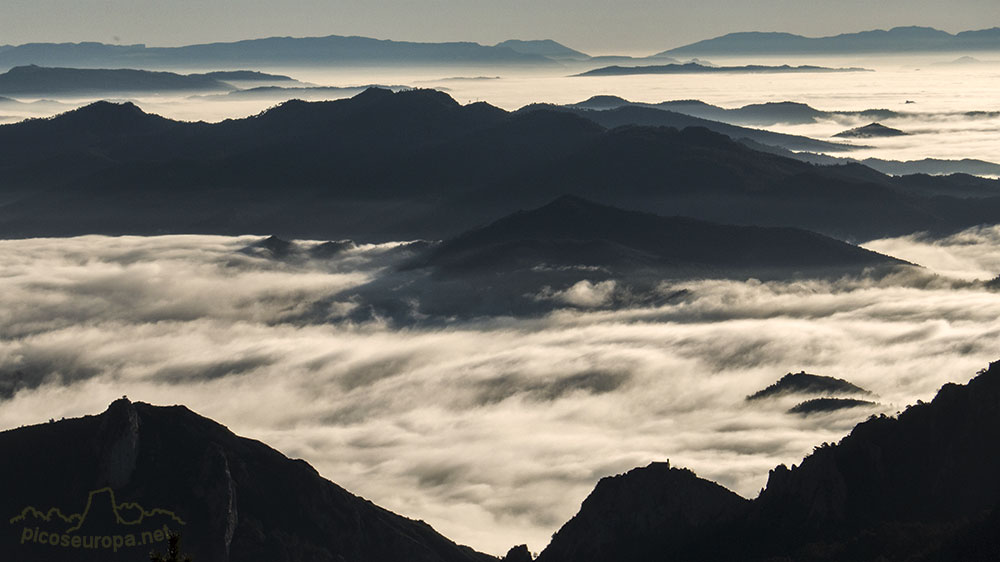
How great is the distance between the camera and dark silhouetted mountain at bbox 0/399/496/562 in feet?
388

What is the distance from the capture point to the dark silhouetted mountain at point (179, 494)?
118 metres

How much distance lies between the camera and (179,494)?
12119cm

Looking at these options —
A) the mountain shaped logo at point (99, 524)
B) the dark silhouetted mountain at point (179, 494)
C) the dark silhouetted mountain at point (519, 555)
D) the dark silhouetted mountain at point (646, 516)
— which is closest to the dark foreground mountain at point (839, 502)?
the dark silhouetted mountain at point (646, 516)

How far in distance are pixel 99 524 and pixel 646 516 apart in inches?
1961

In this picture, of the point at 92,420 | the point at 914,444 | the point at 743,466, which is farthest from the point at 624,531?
the point at 743,466

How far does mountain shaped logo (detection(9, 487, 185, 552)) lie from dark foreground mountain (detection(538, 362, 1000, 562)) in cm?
Result: 3677

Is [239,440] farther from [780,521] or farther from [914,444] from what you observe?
[914,444]

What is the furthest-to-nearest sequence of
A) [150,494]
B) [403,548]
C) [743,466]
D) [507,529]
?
[743,466] < [507,529] < [403,548] < [150,494]

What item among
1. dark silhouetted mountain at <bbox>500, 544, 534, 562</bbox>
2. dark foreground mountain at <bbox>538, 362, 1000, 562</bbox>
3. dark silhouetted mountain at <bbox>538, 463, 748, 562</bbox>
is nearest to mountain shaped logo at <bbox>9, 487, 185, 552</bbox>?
dark silhouetted mountain at <bbox>500, 544, 534, 562</bbox>

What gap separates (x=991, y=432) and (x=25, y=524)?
84.3m

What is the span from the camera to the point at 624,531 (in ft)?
403

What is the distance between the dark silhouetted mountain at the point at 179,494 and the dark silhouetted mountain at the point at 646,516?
17471 millimetres

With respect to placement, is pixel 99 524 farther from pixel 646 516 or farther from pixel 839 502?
pixel 839 502

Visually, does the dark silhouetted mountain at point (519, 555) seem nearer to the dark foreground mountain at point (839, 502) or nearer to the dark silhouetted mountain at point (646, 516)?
the dark silhouetted mountain at point (646, 516)
